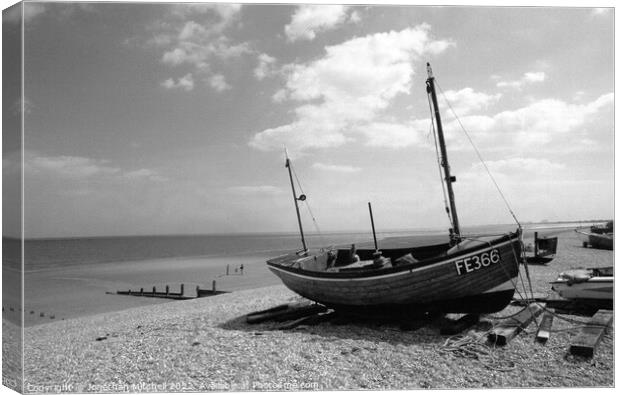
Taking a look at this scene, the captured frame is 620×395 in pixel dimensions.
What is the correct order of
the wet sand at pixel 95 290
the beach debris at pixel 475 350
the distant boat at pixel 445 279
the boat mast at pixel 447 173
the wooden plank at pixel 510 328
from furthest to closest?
the wet sand at pixel 95 290, the boat mast at pixel 447 173, the distant boat at pixel 445 279, the wooden plank at pixel 510 328, the beach debris at pixel 475 350

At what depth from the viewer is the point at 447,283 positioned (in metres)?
10.4

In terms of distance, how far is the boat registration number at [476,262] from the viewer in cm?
1026

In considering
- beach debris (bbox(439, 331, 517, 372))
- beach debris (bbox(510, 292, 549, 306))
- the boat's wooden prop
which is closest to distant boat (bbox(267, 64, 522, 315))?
beach debris (bbox(439, 331, 517, 372))

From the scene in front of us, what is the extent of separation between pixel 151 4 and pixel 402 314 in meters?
9.64

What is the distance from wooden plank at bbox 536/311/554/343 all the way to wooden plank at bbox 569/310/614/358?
2.29ft

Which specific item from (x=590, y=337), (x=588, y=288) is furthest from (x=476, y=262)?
(x=588, y=288)

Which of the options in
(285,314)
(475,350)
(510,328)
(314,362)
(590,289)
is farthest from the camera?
(285,314)

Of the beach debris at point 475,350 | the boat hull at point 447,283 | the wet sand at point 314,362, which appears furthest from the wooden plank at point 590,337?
the boat hull at point 447,283

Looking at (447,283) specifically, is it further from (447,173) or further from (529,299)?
(529,299)

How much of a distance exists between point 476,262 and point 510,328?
1.71 meters

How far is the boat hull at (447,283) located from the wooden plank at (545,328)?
0.97 meters

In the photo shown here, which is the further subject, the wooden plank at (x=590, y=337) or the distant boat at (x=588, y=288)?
the distant boat at (x=588, y=288)

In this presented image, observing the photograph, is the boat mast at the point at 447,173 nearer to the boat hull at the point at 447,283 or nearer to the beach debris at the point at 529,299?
the boat hull at the point at 447,283

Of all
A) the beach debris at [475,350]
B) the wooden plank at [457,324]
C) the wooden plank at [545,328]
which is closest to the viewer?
the beach debris at [475,350]
